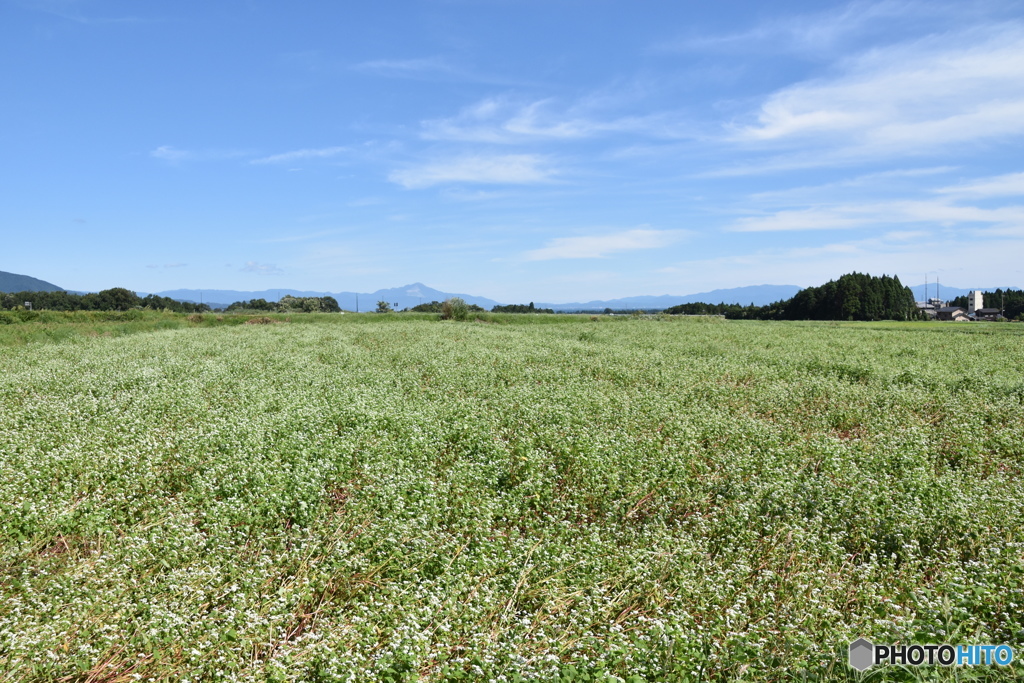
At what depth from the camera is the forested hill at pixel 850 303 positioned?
9706 cm

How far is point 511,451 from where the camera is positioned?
966 cm

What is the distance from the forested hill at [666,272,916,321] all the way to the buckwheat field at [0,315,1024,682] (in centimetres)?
8988

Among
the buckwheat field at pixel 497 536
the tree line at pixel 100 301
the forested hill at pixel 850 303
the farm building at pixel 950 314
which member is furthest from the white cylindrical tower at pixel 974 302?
the tree line at pixel 100 301

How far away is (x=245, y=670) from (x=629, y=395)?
1178 cm

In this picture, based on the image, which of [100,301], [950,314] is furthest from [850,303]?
[100,301]

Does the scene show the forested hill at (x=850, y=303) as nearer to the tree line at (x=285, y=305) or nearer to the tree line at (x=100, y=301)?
the tree line at (x=285, y=305)

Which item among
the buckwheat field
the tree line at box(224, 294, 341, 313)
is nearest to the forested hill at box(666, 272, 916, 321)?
the tree line at box(224, 294, 341, 313)

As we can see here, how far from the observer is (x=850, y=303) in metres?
96.9

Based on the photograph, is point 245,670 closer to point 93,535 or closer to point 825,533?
point 93,535

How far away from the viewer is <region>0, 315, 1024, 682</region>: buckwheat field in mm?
4590

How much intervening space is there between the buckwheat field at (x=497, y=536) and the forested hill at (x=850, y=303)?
89.9 meters

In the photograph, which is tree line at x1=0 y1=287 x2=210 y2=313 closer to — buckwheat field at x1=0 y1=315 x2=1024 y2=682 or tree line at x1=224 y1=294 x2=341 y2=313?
tree line at x1=224 y1=294 x2=341 y2=313

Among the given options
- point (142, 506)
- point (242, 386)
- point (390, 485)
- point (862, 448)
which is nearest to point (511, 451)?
point (390, 485)

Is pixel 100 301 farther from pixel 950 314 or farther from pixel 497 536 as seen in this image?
pixel 950 314
